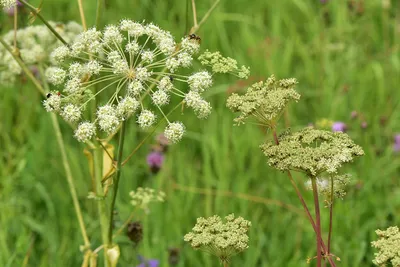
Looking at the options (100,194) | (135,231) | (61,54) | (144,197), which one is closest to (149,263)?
(135,231)

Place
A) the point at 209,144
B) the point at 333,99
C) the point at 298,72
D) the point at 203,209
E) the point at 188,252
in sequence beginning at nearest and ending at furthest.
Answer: the point at 188,252 → the point at 203,209 → the point at 209,144 → the point at 333,99 → the point at 298,72

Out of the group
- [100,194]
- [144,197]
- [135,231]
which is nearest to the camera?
[100,194]

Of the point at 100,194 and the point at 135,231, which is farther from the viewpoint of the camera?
the point at 135,231

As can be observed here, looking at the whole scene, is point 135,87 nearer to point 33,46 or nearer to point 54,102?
point 54,102

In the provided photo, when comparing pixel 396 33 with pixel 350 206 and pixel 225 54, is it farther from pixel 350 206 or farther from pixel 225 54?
pixel 350 206

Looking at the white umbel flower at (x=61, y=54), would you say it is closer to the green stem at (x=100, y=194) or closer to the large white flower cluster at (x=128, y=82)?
the large white flower cluster at (x=128, y=82)

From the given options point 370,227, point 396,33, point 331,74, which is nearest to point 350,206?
point 370,227

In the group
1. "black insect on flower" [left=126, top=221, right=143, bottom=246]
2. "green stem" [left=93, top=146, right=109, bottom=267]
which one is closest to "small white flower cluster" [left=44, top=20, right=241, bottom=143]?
"green stem" [left=93, top=146, right=109, bottom=267]
